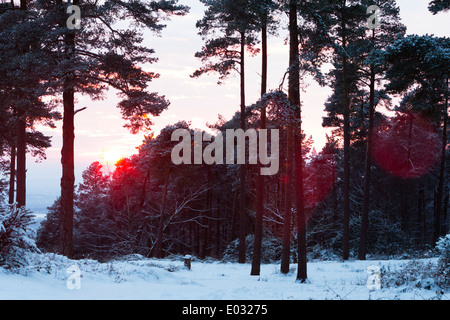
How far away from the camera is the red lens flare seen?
33.9 metres

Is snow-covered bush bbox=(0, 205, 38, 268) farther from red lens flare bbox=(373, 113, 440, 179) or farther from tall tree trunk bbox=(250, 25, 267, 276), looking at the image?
red lens flare bbox=(373, 113, 440, 179)

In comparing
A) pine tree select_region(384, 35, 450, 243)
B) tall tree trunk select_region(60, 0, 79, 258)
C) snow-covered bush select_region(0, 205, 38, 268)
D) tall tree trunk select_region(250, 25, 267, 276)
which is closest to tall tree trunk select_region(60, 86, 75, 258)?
tall tree trunk select_region(60, 0, 79, 258)

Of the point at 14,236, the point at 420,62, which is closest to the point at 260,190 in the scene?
the point at 420,62

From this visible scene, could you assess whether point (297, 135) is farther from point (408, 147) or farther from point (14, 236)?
point (408, 147)

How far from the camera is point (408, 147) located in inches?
1325

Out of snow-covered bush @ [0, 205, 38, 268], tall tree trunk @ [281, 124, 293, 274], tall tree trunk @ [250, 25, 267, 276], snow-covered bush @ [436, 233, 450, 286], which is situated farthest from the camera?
tall tree trunk @ [250, 25, 267, 276]

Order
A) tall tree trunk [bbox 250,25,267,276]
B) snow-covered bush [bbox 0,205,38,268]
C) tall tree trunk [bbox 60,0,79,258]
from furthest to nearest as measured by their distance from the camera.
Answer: tall tree trunk [bbox 250,25,267,276]
tall tree trunk [bbox 60,0,79,258]
snow-covered bush [bbox 0,205,38,268]

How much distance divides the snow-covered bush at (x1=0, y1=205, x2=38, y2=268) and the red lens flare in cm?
3060

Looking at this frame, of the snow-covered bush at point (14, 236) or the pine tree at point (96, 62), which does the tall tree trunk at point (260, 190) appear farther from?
the snow-covered bush at point (14, 236)

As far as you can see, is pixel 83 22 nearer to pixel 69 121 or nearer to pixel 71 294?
pixel 69 121

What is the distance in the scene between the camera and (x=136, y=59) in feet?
48.1

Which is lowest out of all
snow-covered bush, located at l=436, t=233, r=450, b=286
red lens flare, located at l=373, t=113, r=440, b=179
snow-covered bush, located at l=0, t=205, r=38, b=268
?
snow-covered bush, located at l=436, t=233, r=450, b=286

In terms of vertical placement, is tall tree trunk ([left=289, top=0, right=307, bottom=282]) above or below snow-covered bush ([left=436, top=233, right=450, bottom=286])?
above
